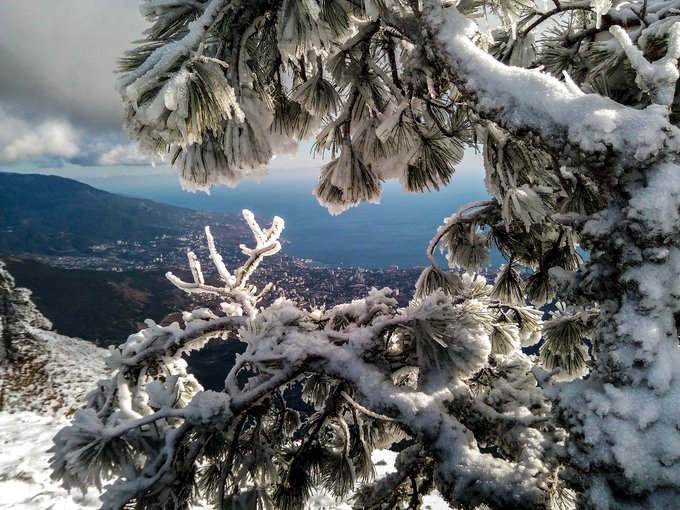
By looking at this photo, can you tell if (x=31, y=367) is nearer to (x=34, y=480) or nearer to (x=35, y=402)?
(x=35, y=402)

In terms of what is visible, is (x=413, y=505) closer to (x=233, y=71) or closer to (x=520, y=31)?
(x=233, y=71)

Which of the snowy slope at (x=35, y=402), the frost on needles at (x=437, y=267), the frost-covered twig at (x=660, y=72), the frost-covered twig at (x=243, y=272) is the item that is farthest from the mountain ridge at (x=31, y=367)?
the frost-covered twig at (x=660, y=72)

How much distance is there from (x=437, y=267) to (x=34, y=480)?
796 centimetres

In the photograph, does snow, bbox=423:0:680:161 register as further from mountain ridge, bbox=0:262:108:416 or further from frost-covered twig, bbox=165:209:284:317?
mountain ridge, bbox=0:262:108:416

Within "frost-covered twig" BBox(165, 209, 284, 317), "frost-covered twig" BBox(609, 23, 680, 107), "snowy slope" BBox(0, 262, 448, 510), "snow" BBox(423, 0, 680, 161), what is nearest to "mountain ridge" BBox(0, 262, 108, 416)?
"snowy slope" BBox(0, 262, 448, 510)

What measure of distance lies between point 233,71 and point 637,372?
2235 mm

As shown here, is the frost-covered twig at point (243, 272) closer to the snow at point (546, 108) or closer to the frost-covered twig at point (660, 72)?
the snow at point (546, 108)

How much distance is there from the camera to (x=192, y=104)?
156 cm

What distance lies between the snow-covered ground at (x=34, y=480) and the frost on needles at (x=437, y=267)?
2886 millimetres

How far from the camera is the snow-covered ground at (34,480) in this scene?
584 cm

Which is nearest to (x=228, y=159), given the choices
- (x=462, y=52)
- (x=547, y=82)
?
(x=462, y=52)

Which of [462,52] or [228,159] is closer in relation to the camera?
[462,52]

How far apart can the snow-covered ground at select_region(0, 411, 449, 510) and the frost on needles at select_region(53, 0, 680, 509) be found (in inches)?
114

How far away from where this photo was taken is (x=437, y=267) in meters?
3.22
